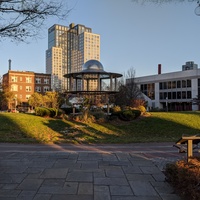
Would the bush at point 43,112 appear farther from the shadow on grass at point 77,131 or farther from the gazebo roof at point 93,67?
the gazebo roof at point 93,67

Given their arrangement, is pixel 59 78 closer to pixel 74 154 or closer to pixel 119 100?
pixel 119 100

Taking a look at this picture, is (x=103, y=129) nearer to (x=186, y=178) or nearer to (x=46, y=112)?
(x=46, y=112)

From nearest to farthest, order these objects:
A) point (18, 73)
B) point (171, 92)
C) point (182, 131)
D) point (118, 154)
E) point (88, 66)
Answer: point (118, 154)
point (182, 131)
point (88, 66)
point (171, 92)
point (18, 73)

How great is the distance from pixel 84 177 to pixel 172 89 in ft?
214

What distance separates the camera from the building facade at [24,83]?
81625 mm

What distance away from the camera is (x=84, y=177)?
5973mm

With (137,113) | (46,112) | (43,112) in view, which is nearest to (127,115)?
(137,113)

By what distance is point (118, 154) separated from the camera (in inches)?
356

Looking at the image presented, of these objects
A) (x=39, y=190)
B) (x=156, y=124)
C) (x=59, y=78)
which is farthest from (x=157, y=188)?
(x=59, y=78)

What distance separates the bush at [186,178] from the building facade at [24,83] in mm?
78228

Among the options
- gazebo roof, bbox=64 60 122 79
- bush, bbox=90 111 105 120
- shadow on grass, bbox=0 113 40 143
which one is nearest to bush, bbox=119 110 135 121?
bush, bbox=90 111 105 120

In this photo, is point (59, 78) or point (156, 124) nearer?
point (156, 124)

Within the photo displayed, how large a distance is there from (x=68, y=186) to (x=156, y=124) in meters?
14.7

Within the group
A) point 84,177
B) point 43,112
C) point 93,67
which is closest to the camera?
point 84,177
